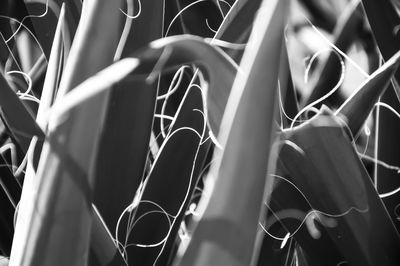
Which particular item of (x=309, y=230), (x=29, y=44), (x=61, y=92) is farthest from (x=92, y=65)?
(x=29, y=44)

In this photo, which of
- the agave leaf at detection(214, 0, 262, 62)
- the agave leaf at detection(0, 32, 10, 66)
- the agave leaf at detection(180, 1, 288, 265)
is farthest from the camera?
the agave leaf at detection(0, 32, 10, 66)

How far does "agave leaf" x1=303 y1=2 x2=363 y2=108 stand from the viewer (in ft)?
1.07

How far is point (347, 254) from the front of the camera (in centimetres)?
27

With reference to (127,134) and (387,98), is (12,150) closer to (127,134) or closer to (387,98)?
(127,134)

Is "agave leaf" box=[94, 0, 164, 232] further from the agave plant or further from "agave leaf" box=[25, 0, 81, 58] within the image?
"agave leaf" box=[25, 0, 81, 58]

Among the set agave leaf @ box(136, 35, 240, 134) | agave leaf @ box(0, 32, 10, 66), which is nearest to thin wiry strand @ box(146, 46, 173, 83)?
agave leaf @ box(136, 35, 240, 134)

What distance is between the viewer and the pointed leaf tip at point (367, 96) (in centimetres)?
27

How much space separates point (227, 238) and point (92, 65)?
3.6 inches

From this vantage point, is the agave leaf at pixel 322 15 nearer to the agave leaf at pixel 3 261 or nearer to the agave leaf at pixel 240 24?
the agave leaf at pixel 240 24

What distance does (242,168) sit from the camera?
0.19 m

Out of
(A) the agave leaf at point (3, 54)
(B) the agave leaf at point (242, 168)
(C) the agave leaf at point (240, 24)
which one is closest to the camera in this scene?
(B) the agave leaf at point (242, 168)

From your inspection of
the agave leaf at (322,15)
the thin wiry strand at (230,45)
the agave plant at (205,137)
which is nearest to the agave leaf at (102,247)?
the agave plant at (205,137)

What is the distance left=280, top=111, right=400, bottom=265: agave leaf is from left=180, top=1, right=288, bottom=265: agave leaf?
0.21 feet

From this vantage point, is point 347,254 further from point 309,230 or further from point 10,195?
point 10,195
